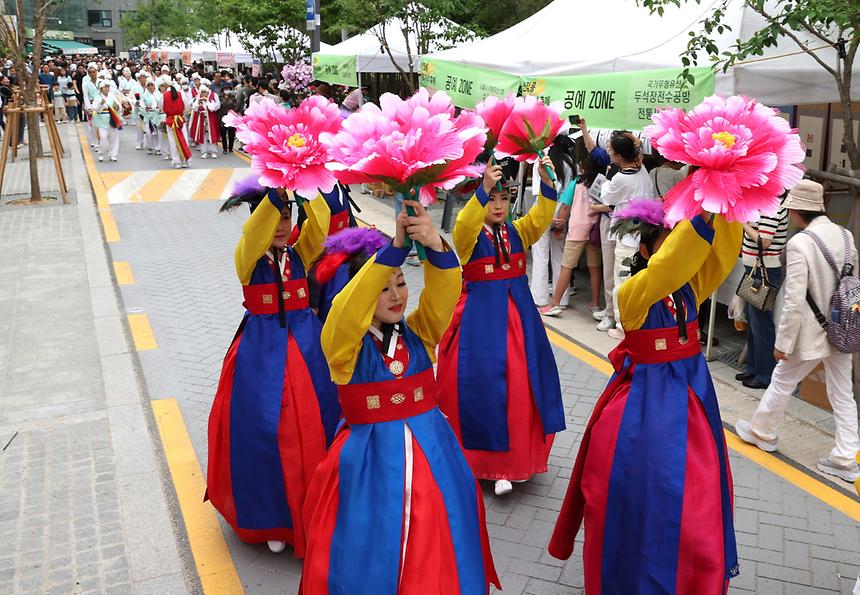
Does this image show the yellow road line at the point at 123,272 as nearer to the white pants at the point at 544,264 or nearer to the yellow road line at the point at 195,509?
the yellow road line at the point at 195,509

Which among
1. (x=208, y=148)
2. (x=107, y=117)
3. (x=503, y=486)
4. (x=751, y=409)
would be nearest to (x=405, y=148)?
(x=503, y=486)

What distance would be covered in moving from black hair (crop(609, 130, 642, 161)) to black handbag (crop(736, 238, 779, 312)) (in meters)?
1.46

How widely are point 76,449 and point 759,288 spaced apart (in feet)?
16.2

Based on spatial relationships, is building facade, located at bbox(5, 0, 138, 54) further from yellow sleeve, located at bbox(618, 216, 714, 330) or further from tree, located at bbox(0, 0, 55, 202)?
yellow sleeve, located at bbox(618, 216, 714, 330)

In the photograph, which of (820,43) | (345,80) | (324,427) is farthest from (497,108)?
(345,80)

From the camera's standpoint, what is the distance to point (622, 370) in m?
3.93

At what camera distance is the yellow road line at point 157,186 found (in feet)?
50.4

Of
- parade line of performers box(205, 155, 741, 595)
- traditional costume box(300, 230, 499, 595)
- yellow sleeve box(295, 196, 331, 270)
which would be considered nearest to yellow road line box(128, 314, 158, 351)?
parade line of performers box(205, 155, 741, 595)

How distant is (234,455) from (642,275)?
2.26m

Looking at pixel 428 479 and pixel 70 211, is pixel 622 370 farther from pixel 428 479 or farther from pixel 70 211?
pixel 70 211

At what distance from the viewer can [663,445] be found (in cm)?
364

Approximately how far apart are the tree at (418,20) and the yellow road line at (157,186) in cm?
477

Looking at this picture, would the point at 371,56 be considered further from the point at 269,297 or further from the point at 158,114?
the point at 269,297

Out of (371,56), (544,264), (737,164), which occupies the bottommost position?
(544,264)
